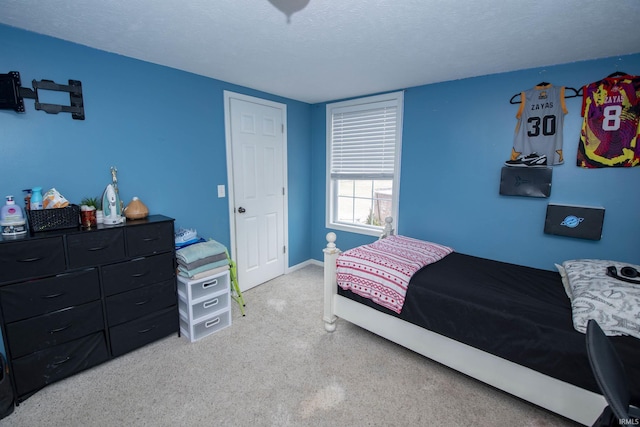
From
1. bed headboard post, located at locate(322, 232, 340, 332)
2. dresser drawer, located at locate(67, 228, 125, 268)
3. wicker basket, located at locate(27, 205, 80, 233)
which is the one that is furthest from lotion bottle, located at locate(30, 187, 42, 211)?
bed headboard post, located at locate(322, 232, 340, 332)

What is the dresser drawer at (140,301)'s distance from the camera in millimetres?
2076

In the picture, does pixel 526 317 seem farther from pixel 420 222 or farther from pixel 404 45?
pixel 404 45

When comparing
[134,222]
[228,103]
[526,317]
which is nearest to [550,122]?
[526,317]

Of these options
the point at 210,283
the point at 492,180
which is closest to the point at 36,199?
the point at 210,283

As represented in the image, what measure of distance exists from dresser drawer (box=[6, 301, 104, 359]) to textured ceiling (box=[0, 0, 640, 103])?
1.81m

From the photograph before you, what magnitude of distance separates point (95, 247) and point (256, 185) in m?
1.74

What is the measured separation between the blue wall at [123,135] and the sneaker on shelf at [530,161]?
2659mm

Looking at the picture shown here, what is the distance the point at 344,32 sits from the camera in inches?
72.4

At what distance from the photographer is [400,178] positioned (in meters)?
3.32

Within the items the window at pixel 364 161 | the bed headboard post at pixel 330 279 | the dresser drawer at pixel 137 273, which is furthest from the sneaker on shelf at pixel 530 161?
the dresser drawer at pixel 137 273

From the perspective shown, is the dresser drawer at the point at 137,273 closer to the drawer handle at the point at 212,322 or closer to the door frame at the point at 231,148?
the drawer handle at the point at 212,322

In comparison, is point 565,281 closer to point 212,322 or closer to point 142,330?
point 212,322

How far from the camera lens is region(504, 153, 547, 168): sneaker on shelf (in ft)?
8.01

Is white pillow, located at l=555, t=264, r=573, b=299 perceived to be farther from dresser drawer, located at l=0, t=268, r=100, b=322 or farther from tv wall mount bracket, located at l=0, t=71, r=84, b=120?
tv wall mount bracket, located at l=0, t=71, r=84, b=120
